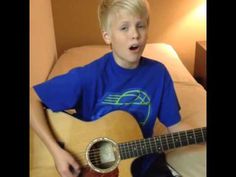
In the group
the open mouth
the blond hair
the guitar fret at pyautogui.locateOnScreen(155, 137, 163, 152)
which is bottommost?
the guitar fret at pyautogui.locateOnScreen(155, 137, 163, 152)

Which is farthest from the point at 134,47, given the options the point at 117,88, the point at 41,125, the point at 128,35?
the point at 41,125

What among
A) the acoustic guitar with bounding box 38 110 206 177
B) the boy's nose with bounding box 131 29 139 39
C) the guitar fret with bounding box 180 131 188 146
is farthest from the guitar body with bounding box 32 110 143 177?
the boy's nose with bounding box 131 29 139 39

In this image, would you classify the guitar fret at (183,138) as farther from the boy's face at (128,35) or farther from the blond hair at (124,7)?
the blond hair at (124,7)

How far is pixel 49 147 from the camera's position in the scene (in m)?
0.93

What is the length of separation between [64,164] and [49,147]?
0.06 metres

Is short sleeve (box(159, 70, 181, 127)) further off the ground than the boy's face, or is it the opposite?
the boy's face

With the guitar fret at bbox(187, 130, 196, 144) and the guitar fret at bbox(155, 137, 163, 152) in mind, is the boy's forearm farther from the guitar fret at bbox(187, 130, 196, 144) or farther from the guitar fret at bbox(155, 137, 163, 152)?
the guitar fret at bbox(187, 130, 196, 144)

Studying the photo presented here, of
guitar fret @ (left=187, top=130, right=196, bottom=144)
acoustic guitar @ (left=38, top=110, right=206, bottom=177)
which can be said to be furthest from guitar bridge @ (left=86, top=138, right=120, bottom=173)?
guitar fret @ (left=187, top=130, right=196, bottom=144)

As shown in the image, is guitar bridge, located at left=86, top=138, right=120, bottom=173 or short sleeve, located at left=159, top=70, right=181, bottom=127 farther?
short sleeve, located at left=159, top=70, right=181, bottom=127

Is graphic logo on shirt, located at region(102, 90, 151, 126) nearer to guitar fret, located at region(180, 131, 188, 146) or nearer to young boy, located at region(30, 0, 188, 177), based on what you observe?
young boy, located at region(30, 0, 188, 177)

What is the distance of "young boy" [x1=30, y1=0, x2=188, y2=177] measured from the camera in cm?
97

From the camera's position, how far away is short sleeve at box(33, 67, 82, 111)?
97cm

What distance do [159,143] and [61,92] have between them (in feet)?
1.07
